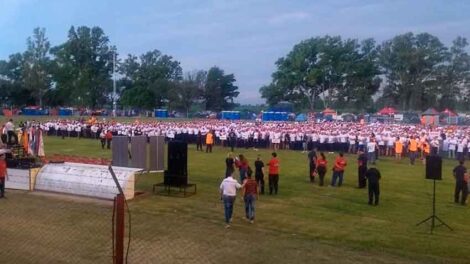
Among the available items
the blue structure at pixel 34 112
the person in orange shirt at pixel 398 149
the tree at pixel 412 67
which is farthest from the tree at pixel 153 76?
the person in orange shirt at pixel 398 149

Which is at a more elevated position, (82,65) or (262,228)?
(82,65)

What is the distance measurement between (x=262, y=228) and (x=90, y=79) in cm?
8946

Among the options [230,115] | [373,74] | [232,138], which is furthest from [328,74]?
[232,138]

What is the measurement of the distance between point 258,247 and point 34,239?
221 inches

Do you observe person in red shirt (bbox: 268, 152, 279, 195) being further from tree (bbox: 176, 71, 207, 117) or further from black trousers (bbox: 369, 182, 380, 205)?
tree (bbox: 176, 71, 207, 117)

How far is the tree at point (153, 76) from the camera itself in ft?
333

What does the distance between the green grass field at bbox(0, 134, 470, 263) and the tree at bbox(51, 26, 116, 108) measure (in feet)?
263

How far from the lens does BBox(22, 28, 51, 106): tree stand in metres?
97.4

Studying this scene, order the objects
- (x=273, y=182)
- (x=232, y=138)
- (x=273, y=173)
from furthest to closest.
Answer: (x=232, y=138) → (x=273, y=182) → (x=273, y=173)

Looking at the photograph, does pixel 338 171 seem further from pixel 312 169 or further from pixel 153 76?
pixel 153 76

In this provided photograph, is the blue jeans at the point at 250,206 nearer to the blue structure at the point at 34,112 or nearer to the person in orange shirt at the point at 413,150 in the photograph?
the person in orange shirt at the point at 413,150

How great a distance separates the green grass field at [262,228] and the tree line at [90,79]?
7999 centimetres

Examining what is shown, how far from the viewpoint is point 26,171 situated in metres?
21.1

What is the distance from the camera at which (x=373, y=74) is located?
92500 millimetres
